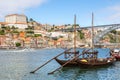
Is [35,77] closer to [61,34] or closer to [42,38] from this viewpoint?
[42,38]

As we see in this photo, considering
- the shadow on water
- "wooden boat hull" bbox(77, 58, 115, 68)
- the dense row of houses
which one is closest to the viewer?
the shadow on water

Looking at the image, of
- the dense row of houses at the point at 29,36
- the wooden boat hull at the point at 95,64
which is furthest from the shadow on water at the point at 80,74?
the dense row of houses at the point at 29,36

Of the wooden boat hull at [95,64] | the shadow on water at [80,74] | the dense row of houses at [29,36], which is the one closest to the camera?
the shadow on water at [80,74]

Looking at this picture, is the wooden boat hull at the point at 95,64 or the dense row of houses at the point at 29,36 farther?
the dense row of houses at the point at 29,36

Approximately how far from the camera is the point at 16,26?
166m

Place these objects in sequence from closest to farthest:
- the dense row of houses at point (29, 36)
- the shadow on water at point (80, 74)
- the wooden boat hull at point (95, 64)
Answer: the shadow on water at point (80, 74), the wooden boat hull at point (95, 64), the dense row of houses at point (29, 36)

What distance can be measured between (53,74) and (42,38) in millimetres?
123612

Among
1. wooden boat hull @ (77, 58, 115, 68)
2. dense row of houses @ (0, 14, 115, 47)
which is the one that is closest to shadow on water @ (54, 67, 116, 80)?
wooden boat hull @ (77, 58, 115, 68)

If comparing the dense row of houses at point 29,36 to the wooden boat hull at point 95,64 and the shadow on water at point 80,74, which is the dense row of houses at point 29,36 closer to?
the wooden boat hull at point 95,64

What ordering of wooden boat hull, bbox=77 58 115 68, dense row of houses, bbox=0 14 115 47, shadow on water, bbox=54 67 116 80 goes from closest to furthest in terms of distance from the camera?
shadow on water, bbox=54 67 116 80 → wooden boat hull, bbox=77 58 115 68 → dense row of houses, bbox=0 14 115 47

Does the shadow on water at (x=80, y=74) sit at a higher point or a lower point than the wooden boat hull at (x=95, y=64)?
lower

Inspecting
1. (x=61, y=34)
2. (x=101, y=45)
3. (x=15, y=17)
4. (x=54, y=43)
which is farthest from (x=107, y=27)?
(x=15, y=17)

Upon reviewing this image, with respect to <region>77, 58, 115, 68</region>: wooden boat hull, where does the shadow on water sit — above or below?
below

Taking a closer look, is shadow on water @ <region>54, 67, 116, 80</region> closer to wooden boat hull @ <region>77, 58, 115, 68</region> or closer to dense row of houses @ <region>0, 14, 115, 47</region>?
wooden boat hull @ <region>77, 58, 115, 68</region>
